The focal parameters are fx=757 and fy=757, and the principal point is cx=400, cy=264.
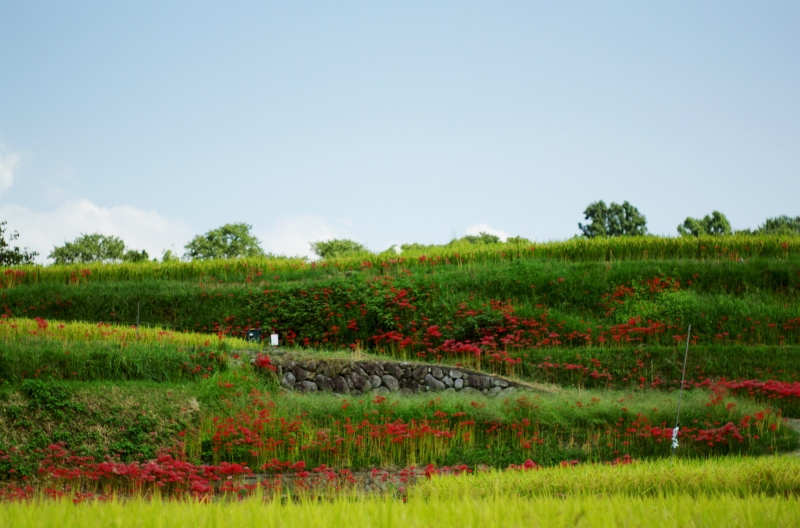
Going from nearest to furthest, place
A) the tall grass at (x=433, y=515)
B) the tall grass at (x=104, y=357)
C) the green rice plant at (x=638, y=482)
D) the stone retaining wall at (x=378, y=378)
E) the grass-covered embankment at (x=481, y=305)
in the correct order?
the tall grass at (x=433, y=515) → the green rice plant at (x=638, y=482) → the tall grass at (x=104, y=357) → the stone retaining wall at (x=378, y=378) → the grass-covered embankment at (x=481, y=305)

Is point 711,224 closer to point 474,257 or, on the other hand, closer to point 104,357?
point 474,257

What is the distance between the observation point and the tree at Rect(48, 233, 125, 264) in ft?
141

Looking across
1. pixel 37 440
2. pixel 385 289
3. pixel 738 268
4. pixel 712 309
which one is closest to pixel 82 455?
pixel 37 440

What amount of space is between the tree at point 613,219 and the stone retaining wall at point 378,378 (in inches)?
1337

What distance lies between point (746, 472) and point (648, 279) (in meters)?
14.6

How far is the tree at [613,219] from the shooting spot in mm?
49031

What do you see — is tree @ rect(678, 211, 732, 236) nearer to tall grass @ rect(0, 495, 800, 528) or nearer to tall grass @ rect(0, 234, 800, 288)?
tall grass @ rect(0, 234, 800, 288)

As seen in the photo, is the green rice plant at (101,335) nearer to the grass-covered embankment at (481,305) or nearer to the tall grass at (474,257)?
the grass-covered embankment at (481,305)

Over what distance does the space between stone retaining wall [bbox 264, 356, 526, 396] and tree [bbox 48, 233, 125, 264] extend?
29.4 m

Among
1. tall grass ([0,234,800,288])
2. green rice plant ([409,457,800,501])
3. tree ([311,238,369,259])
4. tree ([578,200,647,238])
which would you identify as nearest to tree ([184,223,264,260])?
tree ([311,238,369,259])

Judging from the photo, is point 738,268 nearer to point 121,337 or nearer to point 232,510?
point 121,337

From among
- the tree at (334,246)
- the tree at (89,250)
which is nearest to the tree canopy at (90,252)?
the tree at (89,250)

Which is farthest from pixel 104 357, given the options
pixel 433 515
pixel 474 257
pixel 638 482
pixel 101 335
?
pixel 474 257

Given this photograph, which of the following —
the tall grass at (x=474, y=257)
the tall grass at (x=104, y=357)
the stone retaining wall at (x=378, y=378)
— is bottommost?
the stone retaining wall at (x=378, y=378)
